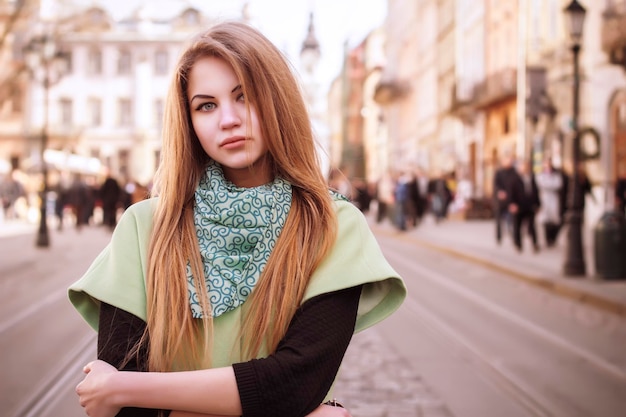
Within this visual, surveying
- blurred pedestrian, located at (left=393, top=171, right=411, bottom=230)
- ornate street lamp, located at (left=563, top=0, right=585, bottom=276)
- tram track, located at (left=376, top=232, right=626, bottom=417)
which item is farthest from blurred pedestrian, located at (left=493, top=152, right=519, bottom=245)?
blurred pedestrian, located at (left=393, top=171, right=411, bottom=230)

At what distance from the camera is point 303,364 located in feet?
5.84

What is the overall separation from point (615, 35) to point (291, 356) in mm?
19090

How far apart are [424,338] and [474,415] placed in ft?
8.14

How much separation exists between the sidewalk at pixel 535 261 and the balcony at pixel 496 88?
8.07 metres

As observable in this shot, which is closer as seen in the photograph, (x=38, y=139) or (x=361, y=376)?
(x=361, y=376)

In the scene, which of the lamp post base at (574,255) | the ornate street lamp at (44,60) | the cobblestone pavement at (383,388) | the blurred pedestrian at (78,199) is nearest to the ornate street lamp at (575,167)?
the lamp post base at (574,255)

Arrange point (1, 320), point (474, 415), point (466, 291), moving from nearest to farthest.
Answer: point (474, 415) → point (1, 320) → point (466, 291)

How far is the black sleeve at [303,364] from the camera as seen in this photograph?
1.74 metres

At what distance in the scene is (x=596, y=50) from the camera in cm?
2358

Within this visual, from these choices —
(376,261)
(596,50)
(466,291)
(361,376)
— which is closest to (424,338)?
(361,376)

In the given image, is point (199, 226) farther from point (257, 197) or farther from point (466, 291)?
point (466, 291)

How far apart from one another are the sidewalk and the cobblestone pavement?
11.4 feet

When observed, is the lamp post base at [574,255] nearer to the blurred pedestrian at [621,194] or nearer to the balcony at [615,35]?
the balcony at [615,35]

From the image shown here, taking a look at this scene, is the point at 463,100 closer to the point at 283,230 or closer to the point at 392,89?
the point at 392,89
